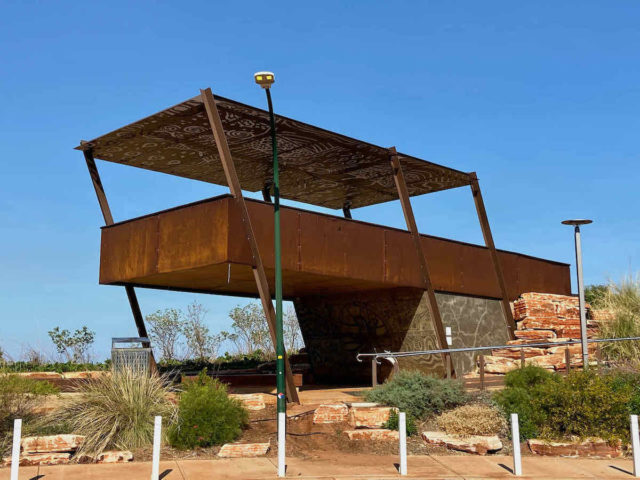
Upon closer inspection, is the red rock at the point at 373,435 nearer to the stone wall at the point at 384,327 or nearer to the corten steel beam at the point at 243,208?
the corten steel beam at the point at 243,208

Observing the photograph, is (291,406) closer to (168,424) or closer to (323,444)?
(323,444)

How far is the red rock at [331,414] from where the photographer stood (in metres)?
15.8

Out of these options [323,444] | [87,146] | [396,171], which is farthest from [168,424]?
[396,171]

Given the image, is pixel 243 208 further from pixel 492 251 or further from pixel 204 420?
pixel 492 251

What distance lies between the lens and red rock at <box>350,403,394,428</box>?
15273mm

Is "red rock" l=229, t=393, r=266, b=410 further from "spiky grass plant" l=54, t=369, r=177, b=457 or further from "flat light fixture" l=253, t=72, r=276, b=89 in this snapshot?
"flat light fixture" l=253, t=72, r=276, b=89

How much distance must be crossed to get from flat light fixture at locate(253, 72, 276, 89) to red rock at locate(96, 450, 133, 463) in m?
7.43

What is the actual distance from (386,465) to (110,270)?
34.9 feet

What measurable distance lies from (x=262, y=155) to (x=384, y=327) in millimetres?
7026

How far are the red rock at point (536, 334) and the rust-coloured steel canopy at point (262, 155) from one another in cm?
588

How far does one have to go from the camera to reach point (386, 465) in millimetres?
12852

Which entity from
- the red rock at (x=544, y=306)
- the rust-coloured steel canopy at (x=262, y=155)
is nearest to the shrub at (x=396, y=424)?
the rust-coloured steel canopy at (x=262, y=155)

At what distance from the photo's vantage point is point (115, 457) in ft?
42.3

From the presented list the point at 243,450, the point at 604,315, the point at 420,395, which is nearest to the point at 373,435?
the point at 420,395
